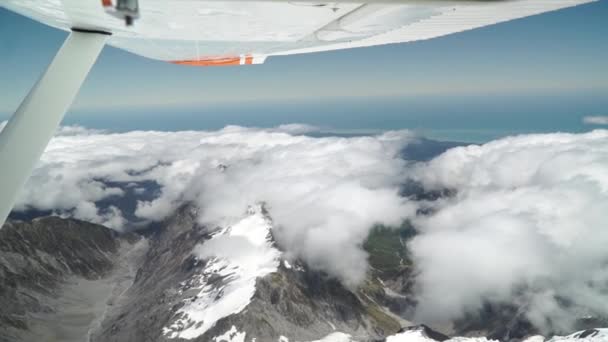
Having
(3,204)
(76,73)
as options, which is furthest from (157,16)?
(3,204)

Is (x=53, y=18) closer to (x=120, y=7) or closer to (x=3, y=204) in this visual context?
(x=3, y=204)

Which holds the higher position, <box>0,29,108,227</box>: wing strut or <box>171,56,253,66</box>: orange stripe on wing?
<box>171,56,253,66</box>: orange stripe on wing

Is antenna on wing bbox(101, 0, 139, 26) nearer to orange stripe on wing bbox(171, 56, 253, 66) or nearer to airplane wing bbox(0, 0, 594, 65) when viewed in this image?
airplane wing bbox(0, 0, 594, 65)

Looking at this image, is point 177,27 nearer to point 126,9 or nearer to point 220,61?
point 220,61

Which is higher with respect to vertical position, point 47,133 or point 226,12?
point 226,12

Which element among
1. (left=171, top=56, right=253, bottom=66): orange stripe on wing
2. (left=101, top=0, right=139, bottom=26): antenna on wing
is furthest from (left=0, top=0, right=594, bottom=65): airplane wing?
(left=101, top=0, right=139, bottom=26): antenna on wing

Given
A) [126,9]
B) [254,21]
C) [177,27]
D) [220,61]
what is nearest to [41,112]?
[177,27]
